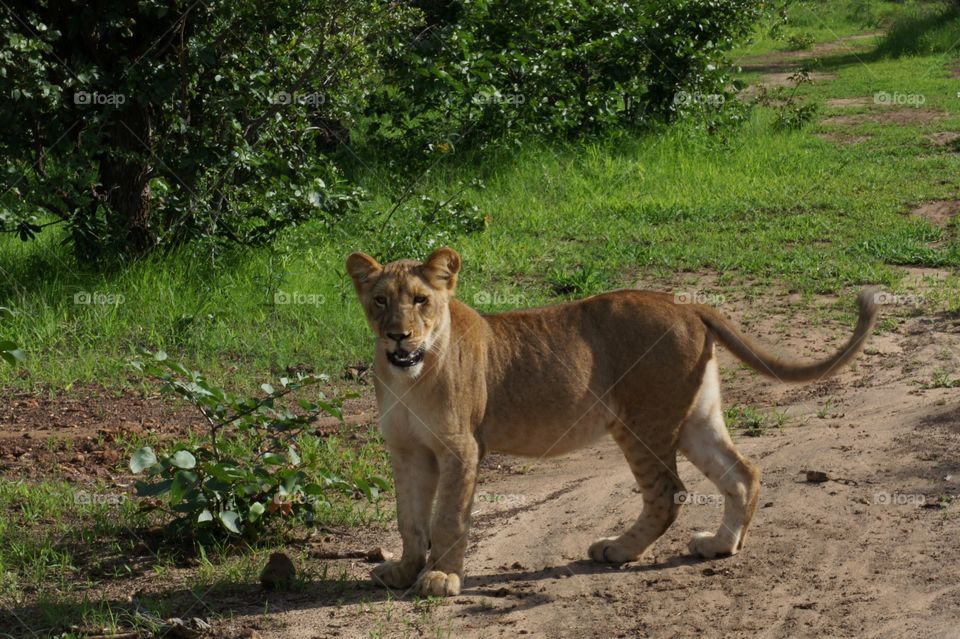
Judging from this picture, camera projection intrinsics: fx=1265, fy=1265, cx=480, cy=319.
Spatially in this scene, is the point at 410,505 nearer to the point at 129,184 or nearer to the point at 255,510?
the point at 255,510

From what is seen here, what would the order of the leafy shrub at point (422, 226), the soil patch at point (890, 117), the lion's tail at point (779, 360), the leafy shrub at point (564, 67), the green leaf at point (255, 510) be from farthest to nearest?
1. the soil patch at point (890, 117)
2. the leafy shrub at point (564, 67)
3. the leafy shrub at point (422, 226)
4. the green leaf at point (255, 510)
5. the lion's tail at point (779, 360)

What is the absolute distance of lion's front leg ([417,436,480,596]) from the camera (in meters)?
5.02

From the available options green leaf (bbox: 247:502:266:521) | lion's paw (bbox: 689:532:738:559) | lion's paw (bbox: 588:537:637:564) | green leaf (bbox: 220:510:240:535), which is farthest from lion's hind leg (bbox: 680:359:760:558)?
green leaf (bbox: 220:510:240:535)

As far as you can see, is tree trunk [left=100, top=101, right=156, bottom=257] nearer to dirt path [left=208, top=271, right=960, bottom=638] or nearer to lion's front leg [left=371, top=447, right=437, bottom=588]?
dirt path [left=208, top=271, right=960, bottom=638]

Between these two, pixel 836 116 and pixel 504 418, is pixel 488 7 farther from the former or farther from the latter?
pixel 504 418

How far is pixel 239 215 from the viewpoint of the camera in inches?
375

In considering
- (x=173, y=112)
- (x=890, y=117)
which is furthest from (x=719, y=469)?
(x=890, y=117)

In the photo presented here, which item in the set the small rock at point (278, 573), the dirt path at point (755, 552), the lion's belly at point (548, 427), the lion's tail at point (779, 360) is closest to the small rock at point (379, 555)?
the dirt path at point (755, 552)

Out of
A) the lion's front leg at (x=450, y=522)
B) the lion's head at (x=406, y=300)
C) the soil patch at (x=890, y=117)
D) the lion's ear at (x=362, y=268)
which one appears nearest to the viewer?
the lion's head at (x=406, y=300)

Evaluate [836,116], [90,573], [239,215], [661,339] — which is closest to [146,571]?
[90,573]

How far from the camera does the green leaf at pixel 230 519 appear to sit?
17.9 ft

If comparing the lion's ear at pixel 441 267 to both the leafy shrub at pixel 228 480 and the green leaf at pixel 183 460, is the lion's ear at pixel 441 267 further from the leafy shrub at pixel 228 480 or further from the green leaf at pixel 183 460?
the green leaf at pixel 183 460

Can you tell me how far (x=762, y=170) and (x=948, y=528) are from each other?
26.8 feet

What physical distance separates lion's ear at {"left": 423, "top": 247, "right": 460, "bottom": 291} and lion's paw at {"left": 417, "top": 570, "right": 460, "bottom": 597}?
3.78 feet
